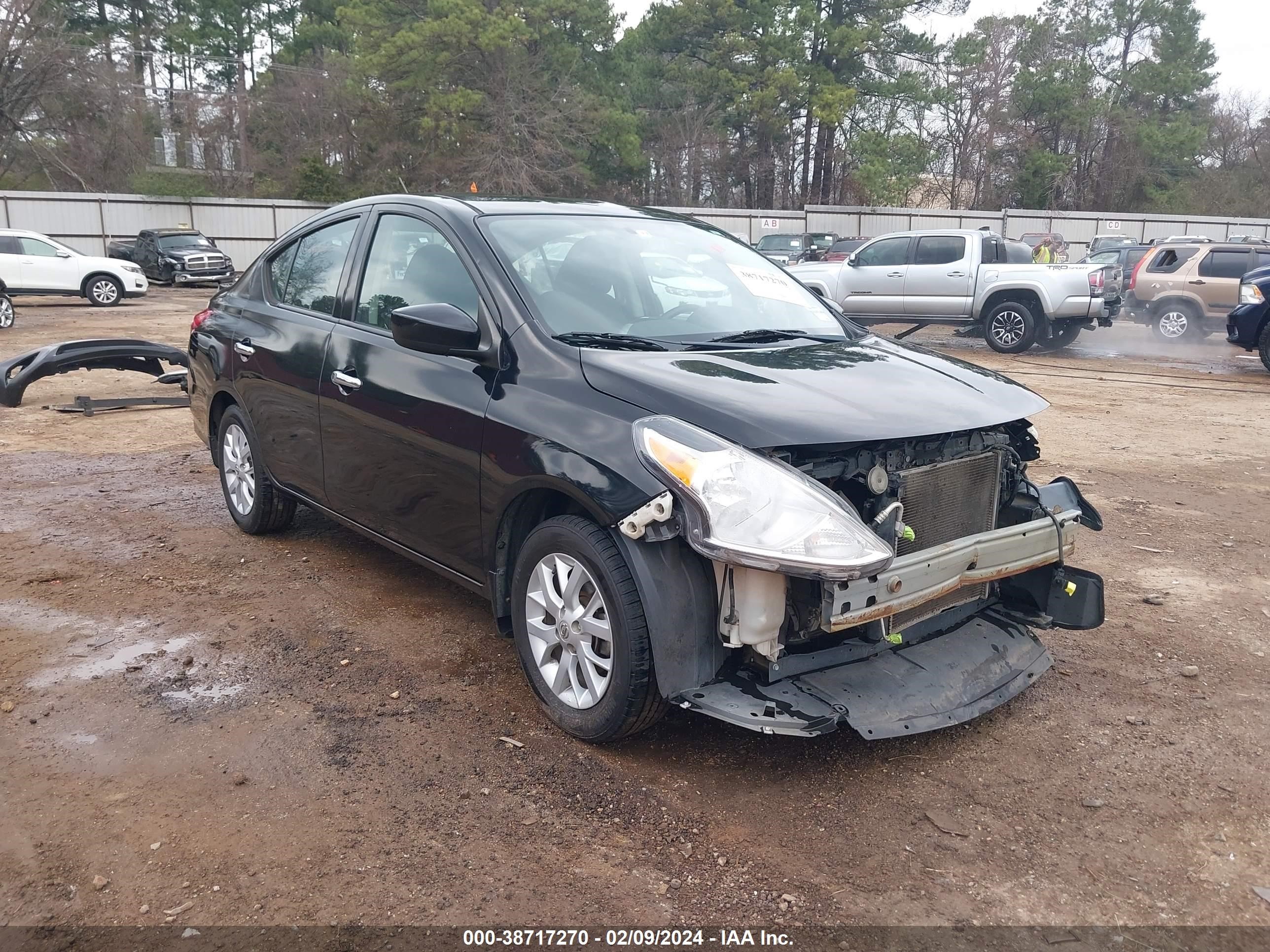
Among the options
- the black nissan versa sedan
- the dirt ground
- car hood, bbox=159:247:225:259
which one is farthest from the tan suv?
car hood, bbox=159:247:225:259

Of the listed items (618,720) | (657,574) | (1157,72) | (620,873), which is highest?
(1157,72)

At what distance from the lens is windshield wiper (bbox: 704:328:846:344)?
402 centimetres

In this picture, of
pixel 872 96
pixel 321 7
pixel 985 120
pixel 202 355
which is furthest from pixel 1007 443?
pixel 985 120

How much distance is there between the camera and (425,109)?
3766cm

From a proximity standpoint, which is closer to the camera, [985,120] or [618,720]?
[618,720]

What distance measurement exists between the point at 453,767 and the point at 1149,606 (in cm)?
340

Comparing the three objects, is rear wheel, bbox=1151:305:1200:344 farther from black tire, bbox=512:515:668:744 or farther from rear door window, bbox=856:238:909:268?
black tire, bbox=512:515:668:744

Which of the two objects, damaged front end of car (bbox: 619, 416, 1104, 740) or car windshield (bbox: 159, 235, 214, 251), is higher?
car windshield (bbox: 159, 235, 214, 251)

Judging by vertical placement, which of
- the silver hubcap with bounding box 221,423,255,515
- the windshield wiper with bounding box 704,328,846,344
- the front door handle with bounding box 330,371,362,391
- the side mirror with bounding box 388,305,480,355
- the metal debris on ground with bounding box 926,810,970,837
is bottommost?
the metal debris on ground with bounding box 926,810,970,837

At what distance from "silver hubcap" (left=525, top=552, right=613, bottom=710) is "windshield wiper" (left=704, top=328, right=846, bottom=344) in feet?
3.68

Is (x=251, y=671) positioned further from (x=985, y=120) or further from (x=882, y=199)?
(x=985, y=120)

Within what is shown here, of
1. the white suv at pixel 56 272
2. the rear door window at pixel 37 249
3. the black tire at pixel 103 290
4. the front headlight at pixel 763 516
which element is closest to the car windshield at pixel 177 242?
the white suv at pixel 56 272

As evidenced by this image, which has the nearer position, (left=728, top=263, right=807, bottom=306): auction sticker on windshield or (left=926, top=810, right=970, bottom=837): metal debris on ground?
(left=926, top=810, right=970, bottom=837): metal debris on ground

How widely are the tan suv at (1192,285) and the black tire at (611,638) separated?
683 inches
